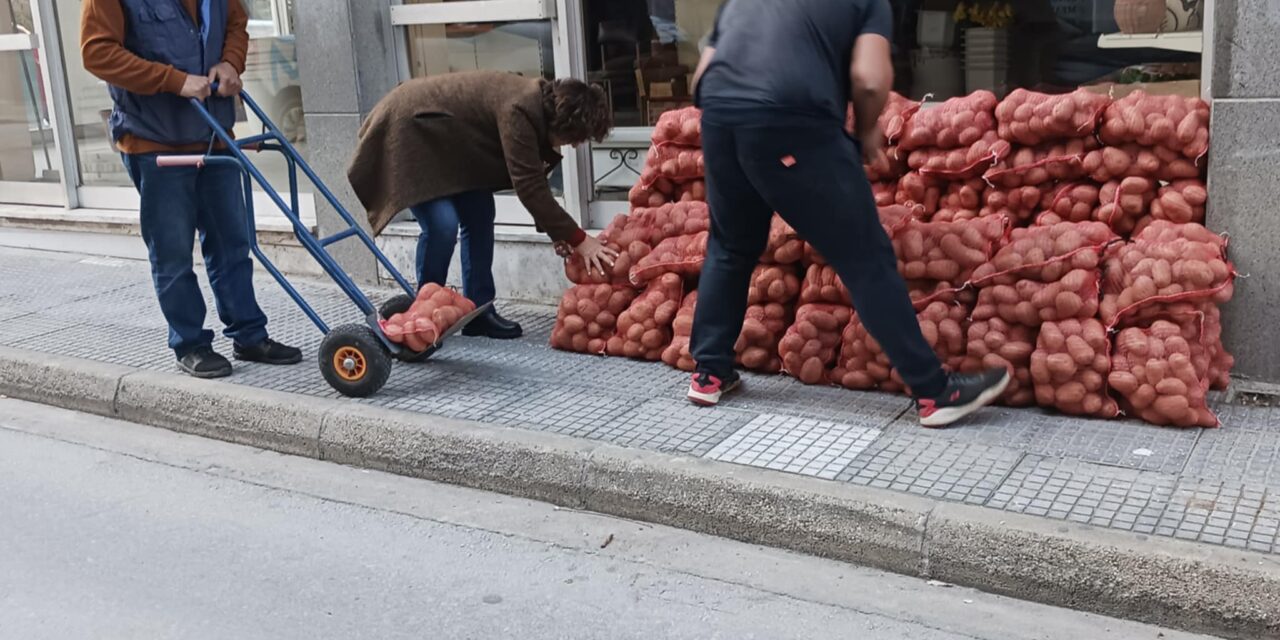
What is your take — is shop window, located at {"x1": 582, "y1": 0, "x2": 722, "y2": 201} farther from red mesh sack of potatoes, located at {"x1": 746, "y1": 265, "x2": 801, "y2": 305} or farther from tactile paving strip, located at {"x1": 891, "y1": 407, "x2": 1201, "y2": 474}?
tactile paving strip, located at {"x1": 891, "y1": 407, "x2": 1201, "y2": 474}

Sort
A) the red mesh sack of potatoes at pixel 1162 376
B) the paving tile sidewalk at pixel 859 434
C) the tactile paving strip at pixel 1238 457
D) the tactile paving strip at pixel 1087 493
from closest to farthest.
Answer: the tactile paving strip at pixel 1087 493, the paving tile sidewalk at pixel 859 434, the tactile paving strip at pixel 1238 457, the red mesh sack of potatoes at pixel 1162 376

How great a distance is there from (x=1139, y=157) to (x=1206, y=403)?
95 cm

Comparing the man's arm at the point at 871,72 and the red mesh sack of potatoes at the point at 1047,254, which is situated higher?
the man's arm at the point at 871,72

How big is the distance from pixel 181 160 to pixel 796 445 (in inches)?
111

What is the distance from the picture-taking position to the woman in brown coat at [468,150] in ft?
17.9

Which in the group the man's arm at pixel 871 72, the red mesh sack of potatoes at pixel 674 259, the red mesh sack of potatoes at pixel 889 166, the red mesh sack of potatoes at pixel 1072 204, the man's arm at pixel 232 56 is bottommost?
the red mesh sack of potatoes at pixel 674 259

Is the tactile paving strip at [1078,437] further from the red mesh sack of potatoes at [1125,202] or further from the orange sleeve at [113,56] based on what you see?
the orange sleeve at [113,56]

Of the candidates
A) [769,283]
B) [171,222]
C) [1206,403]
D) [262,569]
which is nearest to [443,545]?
[262,569]

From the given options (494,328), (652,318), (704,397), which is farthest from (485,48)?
(704,397)

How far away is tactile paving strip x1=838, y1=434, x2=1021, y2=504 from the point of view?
404 cm

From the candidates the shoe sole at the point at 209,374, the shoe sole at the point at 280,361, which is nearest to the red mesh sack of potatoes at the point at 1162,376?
the shoe sole at the point at 280,361

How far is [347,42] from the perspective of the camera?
726 cm

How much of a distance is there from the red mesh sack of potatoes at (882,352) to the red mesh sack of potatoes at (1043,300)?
103 mm

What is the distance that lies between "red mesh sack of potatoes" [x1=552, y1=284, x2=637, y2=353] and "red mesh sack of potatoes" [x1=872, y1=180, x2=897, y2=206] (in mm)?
1176
